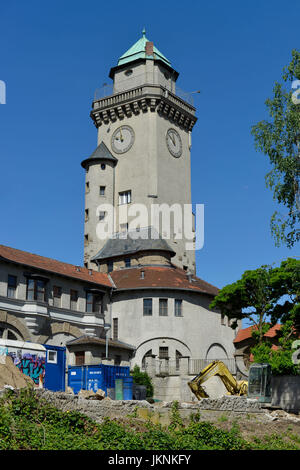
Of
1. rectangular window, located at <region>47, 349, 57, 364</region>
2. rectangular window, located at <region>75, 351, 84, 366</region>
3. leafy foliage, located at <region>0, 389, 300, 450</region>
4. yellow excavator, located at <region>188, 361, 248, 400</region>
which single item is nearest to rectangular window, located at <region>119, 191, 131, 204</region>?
rectangular window, located at <region>75, 351, 84, 366</region>

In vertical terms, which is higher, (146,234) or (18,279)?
(146,234)

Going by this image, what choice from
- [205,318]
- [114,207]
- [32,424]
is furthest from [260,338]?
[114,207]

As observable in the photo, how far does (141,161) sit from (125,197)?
4.38m

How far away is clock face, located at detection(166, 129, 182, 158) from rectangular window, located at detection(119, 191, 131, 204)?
23.5ft

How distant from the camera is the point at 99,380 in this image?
36719 millimetres

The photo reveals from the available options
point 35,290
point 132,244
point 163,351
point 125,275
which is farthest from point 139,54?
point 163,351

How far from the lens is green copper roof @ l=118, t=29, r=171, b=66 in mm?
71556

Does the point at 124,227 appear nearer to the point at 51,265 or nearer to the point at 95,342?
the point at 51,265

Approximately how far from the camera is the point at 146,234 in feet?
212

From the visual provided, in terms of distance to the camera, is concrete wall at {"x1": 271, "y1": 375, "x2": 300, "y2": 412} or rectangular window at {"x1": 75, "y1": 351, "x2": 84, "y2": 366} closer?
concrete wall at {"x1": 271, "y1": 375, "x2": 300, "y2": 412}

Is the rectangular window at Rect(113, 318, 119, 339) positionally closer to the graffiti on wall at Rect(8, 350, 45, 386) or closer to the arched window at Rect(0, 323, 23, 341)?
the arched window at Rect(0, 323, 23, 341)
